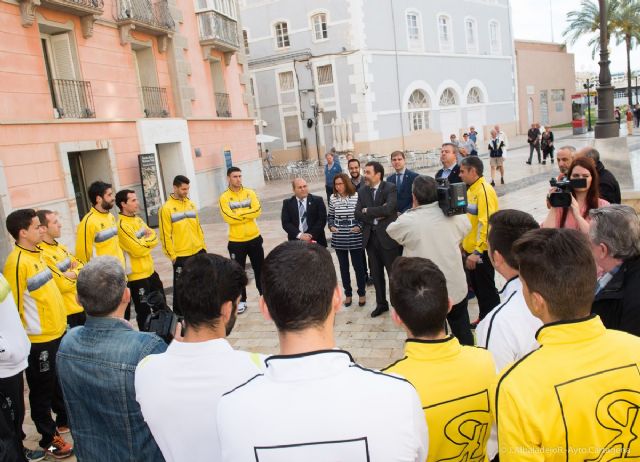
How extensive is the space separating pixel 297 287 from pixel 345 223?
5017 millimetres

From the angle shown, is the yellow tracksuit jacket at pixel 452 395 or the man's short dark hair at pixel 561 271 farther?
the yellow tracksuit jacket at pixel 452 395

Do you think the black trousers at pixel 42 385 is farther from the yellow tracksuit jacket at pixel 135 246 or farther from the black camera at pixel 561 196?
the black camera at pixel 561 196

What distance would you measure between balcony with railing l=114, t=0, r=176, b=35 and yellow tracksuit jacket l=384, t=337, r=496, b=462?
48.4 feet

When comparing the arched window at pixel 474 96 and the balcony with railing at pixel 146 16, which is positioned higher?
the balcony with railing at pixel 146 16

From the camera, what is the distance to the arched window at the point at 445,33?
109 feet

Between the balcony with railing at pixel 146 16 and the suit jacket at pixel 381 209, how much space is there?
36.8ft

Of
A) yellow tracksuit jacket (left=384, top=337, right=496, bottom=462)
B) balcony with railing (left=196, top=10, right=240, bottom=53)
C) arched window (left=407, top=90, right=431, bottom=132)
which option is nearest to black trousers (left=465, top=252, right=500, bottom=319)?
yellow tracksuit jacket (left=384, top=337, right=496, bottom=462)

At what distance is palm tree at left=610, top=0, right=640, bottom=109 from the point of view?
4203 cm

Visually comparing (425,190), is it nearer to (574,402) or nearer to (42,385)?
(574,402)

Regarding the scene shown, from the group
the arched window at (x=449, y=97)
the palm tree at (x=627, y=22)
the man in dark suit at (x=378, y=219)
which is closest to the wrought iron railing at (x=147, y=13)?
the man in dark suit at (x=378, y=219)

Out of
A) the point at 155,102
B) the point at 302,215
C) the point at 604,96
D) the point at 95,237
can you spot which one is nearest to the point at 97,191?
the point at 95,237

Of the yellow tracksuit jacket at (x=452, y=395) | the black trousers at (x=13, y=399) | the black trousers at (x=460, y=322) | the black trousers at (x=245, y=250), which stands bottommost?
the black trousers at (x=460, y=322)

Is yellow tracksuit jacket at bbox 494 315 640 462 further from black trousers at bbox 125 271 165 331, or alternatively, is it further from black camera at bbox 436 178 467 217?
black trousers at bbox 125 271 165 331

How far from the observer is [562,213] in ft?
13.2
